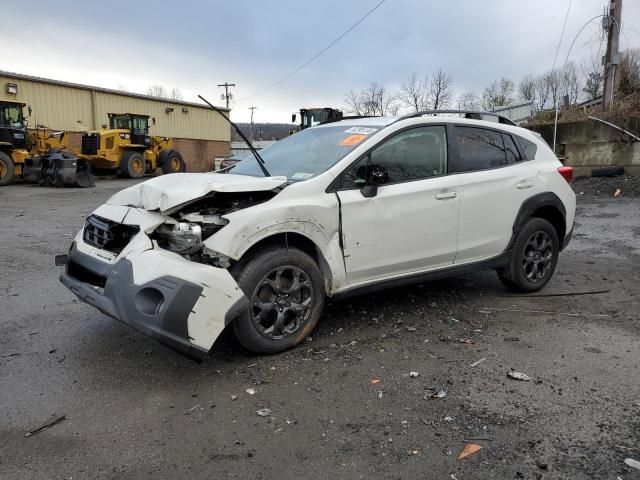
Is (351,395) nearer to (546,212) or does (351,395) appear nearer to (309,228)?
(309,228)

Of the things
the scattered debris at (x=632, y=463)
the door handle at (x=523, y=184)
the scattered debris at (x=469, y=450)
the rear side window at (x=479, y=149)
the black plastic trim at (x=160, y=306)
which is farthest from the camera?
the door handle at (x=523, y=184)

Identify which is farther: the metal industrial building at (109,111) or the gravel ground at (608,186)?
the metal industrial building at (109,111)

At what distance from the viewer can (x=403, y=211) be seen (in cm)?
425

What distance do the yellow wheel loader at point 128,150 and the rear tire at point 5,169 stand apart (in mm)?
3528

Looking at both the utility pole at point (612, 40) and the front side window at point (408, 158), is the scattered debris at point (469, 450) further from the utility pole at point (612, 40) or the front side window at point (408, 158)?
the utility pole at point (612, 40)

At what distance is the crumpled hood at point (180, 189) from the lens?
359 cm

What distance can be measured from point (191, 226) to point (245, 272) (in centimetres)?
47

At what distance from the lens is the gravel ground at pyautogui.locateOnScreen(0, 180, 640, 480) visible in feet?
8.64

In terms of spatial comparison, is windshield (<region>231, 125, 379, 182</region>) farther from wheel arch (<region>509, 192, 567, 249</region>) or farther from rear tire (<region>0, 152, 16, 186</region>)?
rear tire (<region>0, 152, 16, 186</region>)

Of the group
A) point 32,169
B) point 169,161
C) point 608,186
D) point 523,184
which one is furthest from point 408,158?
point 169,161

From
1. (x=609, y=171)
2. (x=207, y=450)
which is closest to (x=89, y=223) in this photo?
(x=207, y=450)

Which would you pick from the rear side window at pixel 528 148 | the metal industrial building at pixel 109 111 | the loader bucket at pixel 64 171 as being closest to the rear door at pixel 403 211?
the rear side window at pixel 528 148

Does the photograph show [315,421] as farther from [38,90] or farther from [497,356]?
[38,90]

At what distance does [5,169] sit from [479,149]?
19.2 metres
